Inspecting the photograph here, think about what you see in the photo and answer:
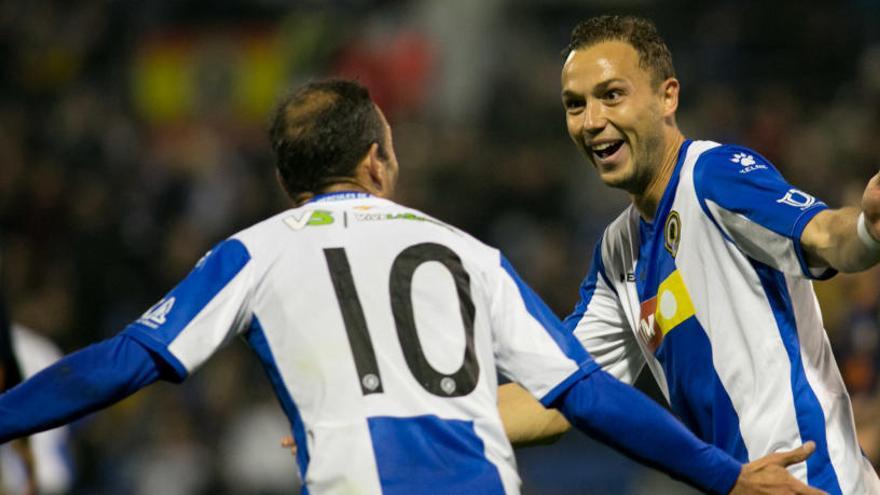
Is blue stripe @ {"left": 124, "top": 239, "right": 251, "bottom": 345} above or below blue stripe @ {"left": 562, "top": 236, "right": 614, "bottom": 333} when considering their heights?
above

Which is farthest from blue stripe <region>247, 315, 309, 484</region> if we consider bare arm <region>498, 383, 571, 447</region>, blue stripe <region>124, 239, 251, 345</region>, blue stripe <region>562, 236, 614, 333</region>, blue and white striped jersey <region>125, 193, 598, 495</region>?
blue stripe <region>562, 236, 614, 333</region>

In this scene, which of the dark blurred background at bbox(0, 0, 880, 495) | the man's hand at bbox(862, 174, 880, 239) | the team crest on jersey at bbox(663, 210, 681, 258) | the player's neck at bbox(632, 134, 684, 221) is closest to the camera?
the man's hand at bbox(862, 174, 880, 239)

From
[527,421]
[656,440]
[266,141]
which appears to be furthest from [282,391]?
[266,141]

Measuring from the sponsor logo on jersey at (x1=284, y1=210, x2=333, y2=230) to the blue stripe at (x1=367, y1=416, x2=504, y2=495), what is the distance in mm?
527

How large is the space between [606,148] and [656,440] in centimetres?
109

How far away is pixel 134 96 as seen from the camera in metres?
13.0

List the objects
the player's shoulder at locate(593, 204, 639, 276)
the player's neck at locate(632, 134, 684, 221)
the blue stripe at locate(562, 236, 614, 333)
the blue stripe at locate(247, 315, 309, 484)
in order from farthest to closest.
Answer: the blue stripe at locate(562, 236, 614, 333) < the player's shoulder at locate(593, 204, 639, 276) < the player's neck at locate(632, 134, 684, 221) < the blue stripe at locate(247, 315, 309, 484)

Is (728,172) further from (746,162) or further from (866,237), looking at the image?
(866,237)

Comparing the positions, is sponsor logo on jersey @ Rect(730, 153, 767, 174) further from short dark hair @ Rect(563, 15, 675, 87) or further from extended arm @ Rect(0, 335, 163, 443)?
extended arm @ Rect(0, 335, 163, 443)

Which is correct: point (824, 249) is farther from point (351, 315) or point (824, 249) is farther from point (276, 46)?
point (276, 46)

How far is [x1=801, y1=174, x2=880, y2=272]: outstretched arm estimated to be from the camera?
10.9 feet

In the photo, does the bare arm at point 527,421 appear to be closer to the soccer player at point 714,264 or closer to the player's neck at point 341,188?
the soccer player at point 714,264

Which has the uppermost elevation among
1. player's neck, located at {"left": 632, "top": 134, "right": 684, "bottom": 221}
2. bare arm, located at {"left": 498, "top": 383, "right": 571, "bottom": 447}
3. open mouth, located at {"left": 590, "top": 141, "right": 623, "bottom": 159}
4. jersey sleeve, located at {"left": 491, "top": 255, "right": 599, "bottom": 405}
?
open mouth, located at {"left": 590, "top": 141, "right": 623, "bottom": 159}

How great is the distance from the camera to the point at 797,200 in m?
3.64
